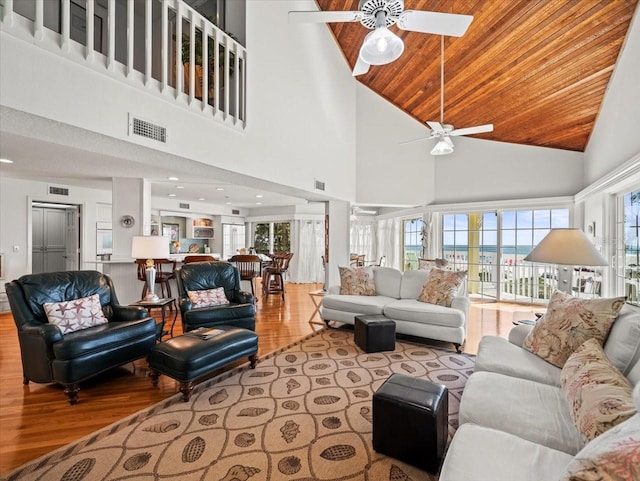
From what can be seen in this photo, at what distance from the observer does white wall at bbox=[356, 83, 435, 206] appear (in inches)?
268

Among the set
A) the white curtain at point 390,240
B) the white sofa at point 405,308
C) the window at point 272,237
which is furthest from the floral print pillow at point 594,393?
the window at point 272,237

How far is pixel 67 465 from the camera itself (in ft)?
6.07

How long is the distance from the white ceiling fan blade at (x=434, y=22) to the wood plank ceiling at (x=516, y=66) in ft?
5.03

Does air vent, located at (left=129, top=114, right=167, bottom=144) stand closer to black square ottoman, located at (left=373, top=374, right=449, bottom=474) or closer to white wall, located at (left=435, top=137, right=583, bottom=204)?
black square ottoman, located at (left=373, top=374, right=449, bottom=474)

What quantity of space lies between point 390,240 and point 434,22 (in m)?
7.11

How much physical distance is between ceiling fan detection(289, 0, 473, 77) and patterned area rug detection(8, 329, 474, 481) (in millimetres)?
2926

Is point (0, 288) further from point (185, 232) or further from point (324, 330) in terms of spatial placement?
point (324, 330)

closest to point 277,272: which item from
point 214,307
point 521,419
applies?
point 214,307

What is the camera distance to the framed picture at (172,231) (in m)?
9.32

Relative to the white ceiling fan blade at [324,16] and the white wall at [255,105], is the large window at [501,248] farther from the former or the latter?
the white ceiling fan blade at [324,16]

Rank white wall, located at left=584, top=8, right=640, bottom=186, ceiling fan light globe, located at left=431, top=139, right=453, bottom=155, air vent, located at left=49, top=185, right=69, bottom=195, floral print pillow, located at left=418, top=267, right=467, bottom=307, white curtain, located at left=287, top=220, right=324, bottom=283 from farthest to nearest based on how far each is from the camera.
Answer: white curtain, located at left=287, top=220, right=324, bottom=283 → air vent, located at left=49, top=185, right=69, bottom=195 → ceiling fan light globe, located at left=431, top=139, right=453, bottom=155 → floral print pillow, located at left=418, top=267, right=467, bottom=307 → white wall, located at left=584, top=8, right=640, bottom=186

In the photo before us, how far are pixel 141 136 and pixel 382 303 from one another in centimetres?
345

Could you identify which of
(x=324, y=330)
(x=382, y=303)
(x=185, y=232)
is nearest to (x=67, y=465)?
(x=324, y=330)

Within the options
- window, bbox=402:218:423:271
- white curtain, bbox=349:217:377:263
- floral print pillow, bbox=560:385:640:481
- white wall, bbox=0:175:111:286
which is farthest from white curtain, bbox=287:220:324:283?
floral print pillow, bbox=560:385:640:481
